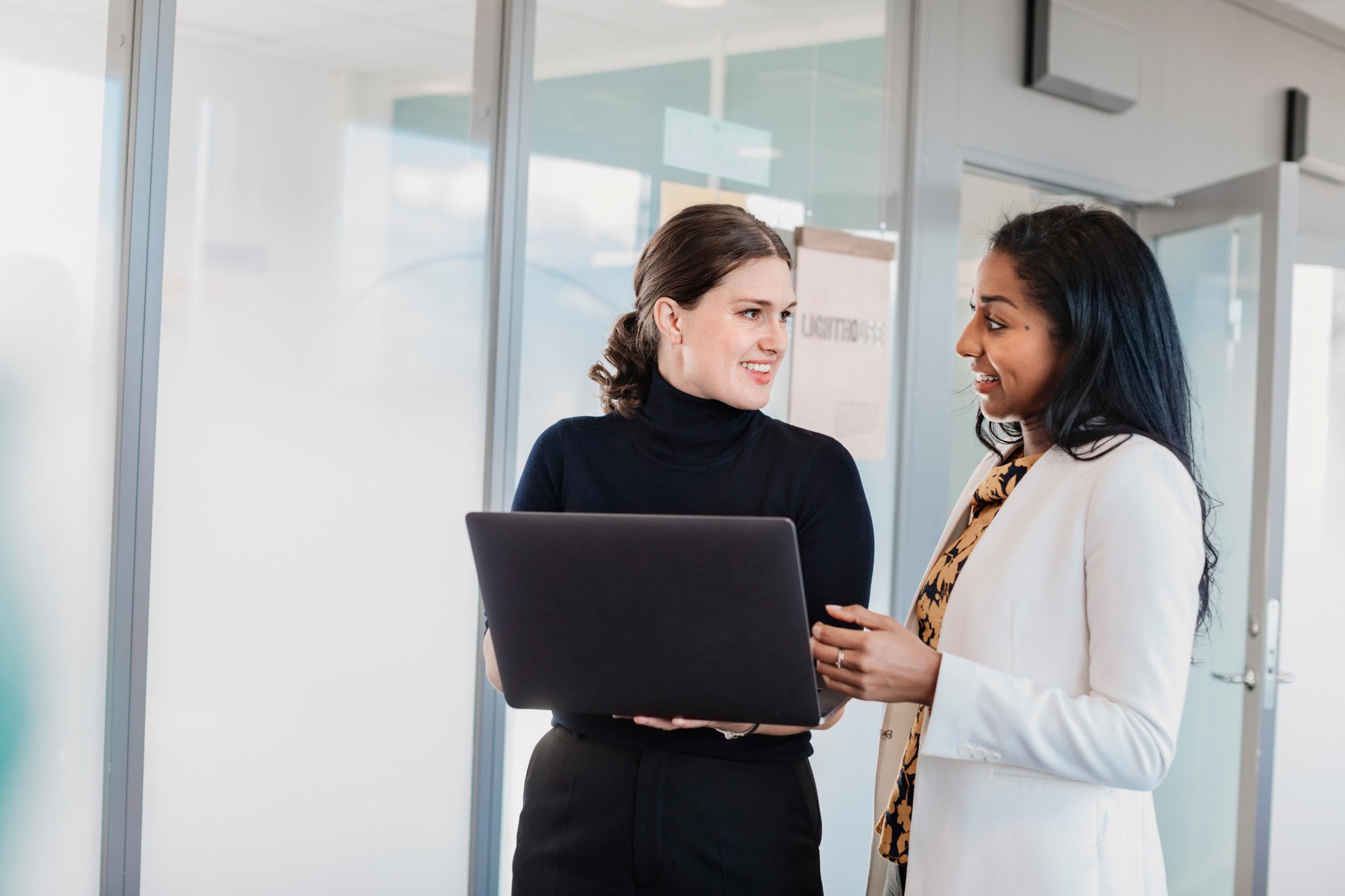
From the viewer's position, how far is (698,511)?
1.47m

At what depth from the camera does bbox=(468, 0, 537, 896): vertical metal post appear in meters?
2.16

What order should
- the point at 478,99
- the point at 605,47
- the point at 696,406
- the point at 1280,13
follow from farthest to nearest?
the point at 1280,13
the point at 605,47
the point at 478,99
the point at 696,406

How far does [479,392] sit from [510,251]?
0.89 ft

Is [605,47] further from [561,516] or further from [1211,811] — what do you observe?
[1211,811]

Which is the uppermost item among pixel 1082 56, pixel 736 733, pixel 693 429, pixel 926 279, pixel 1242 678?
pixel 1082 56

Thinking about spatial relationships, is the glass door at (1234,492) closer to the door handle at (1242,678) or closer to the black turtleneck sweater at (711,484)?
the door handle at (1242,678)

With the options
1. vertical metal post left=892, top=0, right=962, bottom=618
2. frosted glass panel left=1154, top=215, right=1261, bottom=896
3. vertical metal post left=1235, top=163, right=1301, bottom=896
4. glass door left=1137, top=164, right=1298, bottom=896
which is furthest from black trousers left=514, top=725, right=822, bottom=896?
frosted glass panel left=1154, top=215, right=1261, bottom=896

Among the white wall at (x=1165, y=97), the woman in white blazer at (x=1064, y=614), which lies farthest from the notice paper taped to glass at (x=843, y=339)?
the woman in white blazer at (x=1064, y=614)

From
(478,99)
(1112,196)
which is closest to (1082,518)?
(478,99)

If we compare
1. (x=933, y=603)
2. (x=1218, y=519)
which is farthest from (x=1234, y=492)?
(x=933, y=603)

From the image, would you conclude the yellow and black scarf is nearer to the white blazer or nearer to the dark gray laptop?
the white blazer

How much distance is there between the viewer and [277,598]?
1931 mm

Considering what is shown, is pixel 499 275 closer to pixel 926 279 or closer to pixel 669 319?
pixel 669 319

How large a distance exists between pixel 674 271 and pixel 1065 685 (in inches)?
27.8
